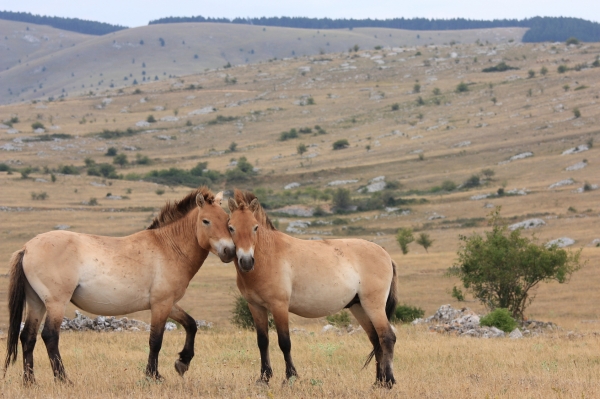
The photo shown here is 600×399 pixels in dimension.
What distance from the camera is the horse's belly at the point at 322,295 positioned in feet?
32.0

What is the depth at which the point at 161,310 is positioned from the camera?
375 inches

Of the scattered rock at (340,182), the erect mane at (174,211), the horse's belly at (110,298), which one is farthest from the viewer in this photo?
the scattered rock at (340,182)

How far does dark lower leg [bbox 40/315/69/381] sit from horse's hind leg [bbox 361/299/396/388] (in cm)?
417

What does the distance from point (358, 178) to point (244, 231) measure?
254 ft

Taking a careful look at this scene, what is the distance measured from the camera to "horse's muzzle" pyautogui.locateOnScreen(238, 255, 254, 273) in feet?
29.0

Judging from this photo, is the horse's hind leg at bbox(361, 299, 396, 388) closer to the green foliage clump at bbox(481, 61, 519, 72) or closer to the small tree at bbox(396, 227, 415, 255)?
the small tree at bbox(396, 227, 415, 255)

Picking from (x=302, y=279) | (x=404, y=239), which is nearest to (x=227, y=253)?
(x=302, y=279)

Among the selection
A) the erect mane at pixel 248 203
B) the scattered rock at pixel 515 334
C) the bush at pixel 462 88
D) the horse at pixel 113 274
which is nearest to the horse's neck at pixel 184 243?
the horse at pixel 113 274

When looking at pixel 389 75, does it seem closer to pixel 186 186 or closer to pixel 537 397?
pixel 186 186

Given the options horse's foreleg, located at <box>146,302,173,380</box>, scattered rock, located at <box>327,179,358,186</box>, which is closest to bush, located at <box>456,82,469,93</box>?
scattered rock, located at <box>327,179,358,186</box>

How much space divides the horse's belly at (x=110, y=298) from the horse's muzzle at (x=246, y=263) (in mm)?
1560

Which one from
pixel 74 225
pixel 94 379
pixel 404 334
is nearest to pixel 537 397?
pixel 94 379

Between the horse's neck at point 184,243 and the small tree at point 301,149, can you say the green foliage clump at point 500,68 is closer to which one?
Answer: the small tree at point 301,149

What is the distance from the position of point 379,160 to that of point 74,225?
45.6 m
